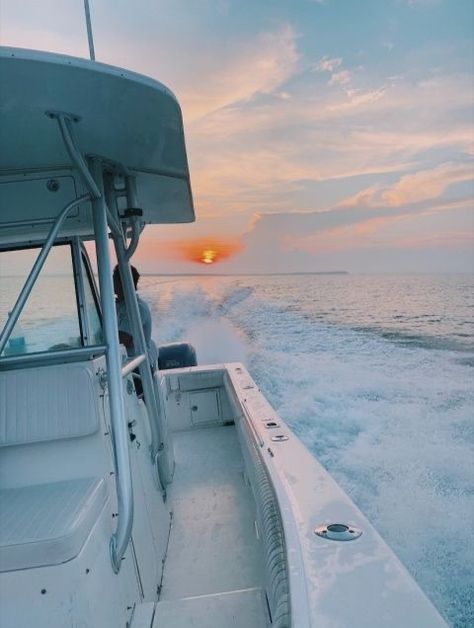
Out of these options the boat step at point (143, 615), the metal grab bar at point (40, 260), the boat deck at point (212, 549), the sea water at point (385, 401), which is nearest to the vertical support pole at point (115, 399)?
the metal grab bar at point (40, 260)

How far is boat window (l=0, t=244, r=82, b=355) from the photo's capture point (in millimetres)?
2232

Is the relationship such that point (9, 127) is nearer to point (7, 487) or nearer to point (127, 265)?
point (127, 265)

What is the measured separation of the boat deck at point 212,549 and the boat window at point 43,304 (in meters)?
1.15

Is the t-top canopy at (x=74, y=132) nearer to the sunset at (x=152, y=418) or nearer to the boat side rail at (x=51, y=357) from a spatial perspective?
the sunset at (x=152, y=418)

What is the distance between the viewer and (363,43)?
6.92 metres

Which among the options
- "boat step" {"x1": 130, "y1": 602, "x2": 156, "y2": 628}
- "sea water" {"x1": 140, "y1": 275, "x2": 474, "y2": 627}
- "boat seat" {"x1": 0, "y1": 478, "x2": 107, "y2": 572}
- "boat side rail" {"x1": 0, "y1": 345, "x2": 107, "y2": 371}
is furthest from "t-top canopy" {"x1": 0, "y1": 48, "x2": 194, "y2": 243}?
"sea water" {"x1": 140, "y1": 275, "x2": 474, "y2": 627}

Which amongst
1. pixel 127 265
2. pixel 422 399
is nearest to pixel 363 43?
pixel 422 399

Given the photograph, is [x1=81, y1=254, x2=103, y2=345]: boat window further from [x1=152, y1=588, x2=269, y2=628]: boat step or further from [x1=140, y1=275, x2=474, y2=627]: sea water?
[x1=140, y1=275, x2=474, y2=627]: sea water

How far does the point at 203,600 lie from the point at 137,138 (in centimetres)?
162

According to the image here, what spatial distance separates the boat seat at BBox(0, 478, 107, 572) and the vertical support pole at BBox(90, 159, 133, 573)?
8 cm

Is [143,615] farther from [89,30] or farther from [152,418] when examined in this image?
[89,30]

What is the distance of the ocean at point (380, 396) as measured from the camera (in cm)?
322

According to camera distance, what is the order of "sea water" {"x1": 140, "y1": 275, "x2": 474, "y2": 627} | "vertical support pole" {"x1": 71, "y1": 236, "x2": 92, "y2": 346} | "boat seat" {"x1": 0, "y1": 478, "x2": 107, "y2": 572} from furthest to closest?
"sea water" {"x1": 140, "y1": 275, "x2": 474, "y2": 627}, "vertical support pole" {"x1": 71, "y1": 236, "x2": 92, "y2": 346}, "boat seat" {"x1": 0, "y1": 478, "x2": 107, "y2": 572}

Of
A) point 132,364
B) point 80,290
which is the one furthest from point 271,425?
point 80,290
